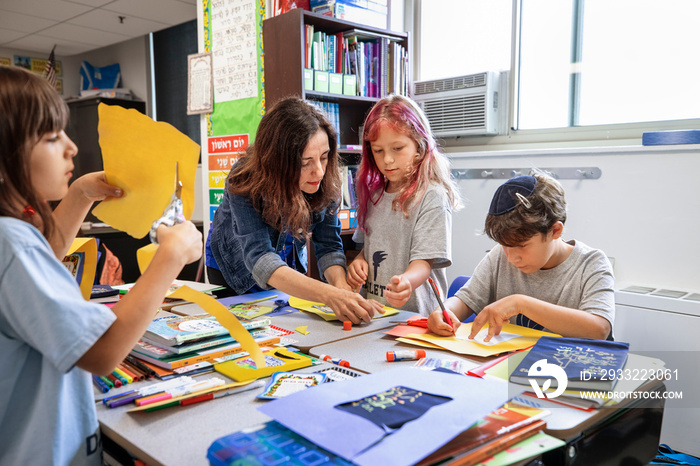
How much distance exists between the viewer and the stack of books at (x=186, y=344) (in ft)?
3.82

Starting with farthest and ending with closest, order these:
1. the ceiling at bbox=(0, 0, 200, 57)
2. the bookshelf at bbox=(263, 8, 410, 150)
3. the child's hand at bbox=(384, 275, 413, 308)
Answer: the ceiling at bbox=(0, 0, 200, 57)
the bookshelf at bbox=(263, 8, 410, 150)
the child's hand at bbox=(384, 275, 413, 308)

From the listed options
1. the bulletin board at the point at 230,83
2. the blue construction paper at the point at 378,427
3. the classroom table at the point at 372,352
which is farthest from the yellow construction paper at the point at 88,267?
the bulletin board at the point at 230,83

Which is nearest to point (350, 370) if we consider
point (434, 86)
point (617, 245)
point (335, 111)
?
point (617, 245)

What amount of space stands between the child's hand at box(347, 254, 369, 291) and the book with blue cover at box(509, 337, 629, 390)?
0.69 meters

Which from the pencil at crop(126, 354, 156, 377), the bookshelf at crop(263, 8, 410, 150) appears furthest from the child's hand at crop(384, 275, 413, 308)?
the bookshelf at crop(263, 8, 410, 150)

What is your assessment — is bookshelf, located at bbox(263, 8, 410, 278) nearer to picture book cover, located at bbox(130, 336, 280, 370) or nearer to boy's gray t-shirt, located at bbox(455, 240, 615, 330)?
boy's gray t-shirt, located at bbox(455, 240, 615, 330)

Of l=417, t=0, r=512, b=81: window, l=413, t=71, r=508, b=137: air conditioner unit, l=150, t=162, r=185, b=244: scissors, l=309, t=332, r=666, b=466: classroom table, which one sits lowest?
l=309, t=332, r=666, b=466: classroom table

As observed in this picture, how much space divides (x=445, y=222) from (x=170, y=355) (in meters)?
0.95

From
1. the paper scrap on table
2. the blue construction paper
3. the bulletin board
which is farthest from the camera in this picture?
the bulletin board

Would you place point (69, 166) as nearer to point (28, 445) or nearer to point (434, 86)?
point (28, 445)

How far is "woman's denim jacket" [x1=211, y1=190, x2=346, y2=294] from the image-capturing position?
1.70 meters

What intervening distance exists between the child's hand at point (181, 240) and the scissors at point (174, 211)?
0.04ft

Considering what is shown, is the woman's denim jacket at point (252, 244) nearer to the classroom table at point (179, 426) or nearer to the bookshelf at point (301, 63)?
the classroom table at point (179, 426)

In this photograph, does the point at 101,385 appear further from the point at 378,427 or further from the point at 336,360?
the point at 378,427
